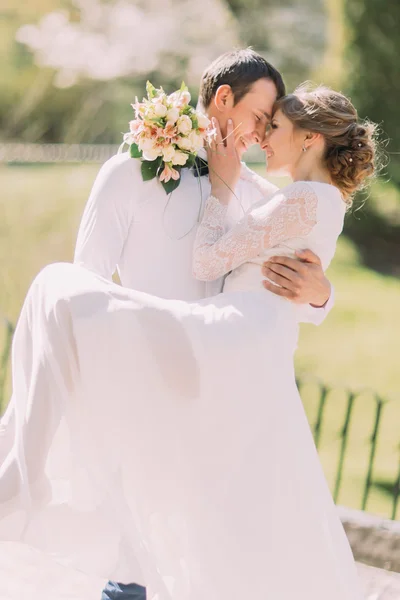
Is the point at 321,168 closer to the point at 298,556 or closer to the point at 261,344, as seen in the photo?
the point at 261,344

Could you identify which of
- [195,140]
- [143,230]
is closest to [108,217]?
[143,230]

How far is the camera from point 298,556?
2262 mm

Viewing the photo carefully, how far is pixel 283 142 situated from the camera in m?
2.50

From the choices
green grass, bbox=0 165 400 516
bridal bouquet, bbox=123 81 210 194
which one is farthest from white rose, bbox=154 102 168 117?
green grass, bbox=0 165 400 516

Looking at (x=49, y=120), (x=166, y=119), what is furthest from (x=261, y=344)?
(x=49, y=120)

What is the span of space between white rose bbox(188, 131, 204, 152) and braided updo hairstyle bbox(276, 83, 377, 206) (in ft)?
1.00

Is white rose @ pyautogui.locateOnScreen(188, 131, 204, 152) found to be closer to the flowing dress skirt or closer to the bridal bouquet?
the bridal bouquet

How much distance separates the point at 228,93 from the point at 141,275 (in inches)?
24.9

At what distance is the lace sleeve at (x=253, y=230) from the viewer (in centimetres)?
227

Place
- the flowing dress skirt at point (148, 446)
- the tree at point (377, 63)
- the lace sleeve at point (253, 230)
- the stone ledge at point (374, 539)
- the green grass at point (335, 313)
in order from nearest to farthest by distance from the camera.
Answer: the flowing dress skirt at point (148, 446) → the lace sleeve at point (253, 230) → the stone ledge at point (374, 539) → the green grass at point (335, 313) → the tree at point (377, 63)

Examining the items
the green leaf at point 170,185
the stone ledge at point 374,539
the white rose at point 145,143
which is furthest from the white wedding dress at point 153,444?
the stone ledge at point 374,539

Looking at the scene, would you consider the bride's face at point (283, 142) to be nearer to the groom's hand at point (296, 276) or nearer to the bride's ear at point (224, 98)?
the bride's ear at point (224, 98)

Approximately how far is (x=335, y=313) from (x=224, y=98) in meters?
6.39

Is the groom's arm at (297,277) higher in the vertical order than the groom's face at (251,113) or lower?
lower
